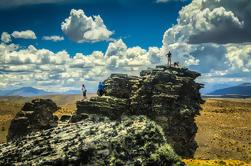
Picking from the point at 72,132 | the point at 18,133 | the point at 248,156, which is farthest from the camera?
the point at 248,156

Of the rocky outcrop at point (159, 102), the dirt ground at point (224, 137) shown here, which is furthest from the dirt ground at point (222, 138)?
the rocky outcrop at point (159, 102)

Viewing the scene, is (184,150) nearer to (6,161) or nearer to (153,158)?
(153,158)

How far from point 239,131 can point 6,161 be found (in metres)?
69.7

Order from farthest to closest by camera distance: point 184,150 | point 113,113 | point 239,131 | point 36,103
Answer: point 239,131 → point 36,103 → point 184,150 → point 113,113

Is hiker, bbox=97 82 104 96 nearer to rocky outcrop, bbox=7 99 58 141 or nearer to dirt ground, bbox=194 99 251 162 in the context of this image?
rocky outcrop, bbox=7 99 58 141

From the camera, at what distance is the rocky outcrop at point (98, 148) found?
25.8 ft

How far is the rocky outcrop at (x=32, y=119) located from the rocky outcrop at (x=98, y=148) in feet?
90.9

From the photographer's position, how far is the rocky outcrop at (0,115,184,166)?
309 inches

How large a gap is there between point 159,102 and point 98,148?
20.9 meters

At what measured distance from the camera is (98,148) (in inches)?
320

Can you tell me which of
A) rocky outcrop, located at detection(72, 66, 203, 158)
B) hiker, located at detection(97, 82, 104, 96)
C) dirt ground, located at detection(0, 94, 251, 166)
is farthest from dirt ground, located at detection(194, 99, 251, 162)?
hiker, located at detection(97, 82, 104, 96)

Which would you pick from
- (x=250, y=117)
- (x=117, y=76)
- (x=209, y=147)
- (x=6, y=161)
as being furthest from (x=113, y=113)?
(x=250, y=117)

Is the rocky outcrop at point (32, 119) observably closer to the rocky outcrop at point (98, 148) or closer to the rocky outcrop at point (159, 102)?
the rocky outcrop at point (159, 102)

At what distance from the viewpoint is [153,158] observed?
8250 mm
